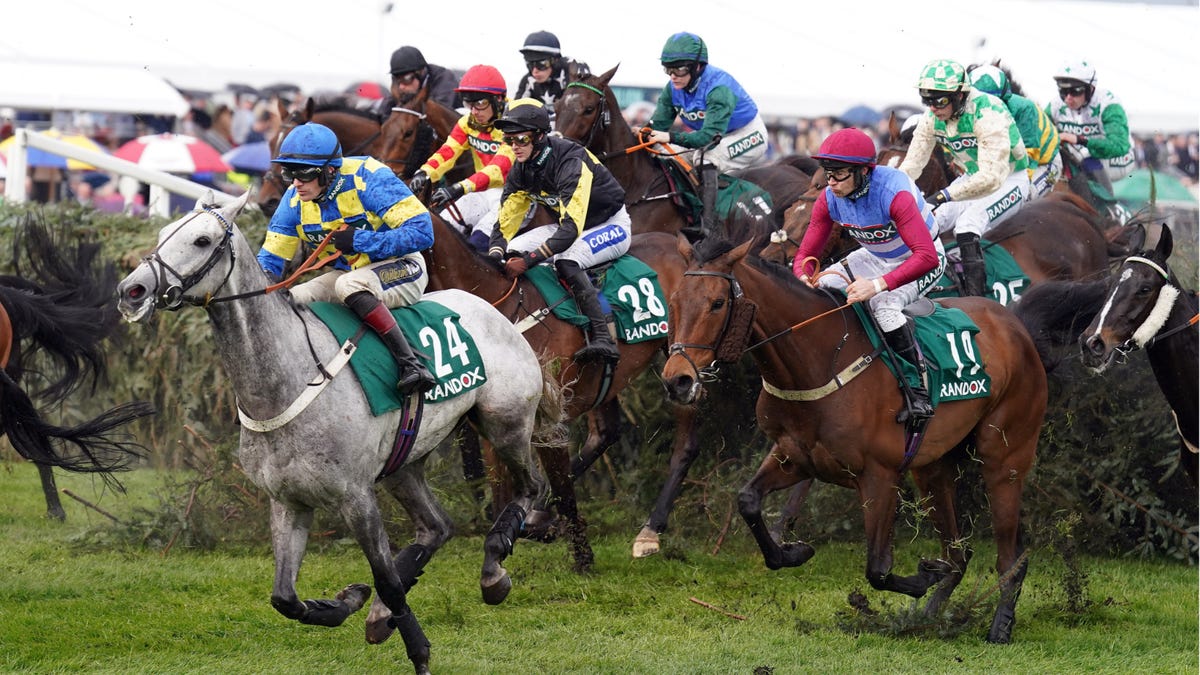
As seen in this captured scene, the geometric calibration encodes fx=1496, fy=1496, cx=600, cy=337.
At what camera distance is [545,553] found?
8711 mm

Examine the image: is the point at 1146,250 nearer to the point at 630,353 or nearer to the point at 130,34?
the point at 630,353

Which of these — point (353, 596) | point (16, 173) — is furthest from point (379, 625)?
point (16, 173)

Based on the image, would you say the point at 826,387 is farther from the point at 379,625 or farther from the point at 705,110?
the point at 705,110

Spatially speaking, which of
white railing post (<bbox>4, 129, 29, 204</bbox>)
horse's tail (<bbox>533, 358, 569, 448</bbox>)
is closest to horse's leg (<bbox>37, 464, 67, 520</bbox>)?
white railing post (<bbox>4, 129, 29, 204</bbox>)

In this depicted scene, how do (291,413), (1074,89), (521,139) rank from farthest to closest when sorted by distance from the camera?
1. (1074,89)
2. (521,139)
3. (291,413)

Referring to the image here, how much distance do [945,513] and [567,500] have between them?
2.05 metres

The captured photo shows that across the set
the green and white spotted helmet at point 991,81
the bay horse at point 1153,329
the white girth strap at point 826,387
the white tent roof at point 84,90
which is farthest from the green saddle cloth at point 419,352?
the white tent roof at point 84,90

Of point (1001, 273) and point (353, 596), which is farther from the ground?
point (1001, 273)

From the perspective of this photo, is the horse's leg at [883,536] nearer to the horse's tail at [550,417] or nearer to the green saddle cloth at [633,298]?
the horse's tail at [550,417]

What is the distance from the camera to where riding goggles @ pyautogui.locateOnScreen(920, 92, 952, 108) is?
345 inches

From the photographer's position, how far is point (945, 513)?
24.3 ft

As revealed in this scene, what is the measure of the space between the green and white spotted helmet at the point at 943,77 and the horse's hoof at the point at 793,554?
3.11 m

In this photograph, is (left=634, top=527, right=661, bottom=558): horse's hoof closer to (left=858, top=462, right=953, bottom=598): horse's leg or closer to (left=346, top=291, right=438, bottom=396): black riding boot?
(left=858, top=462, right=953, bottom=598): horse's leg

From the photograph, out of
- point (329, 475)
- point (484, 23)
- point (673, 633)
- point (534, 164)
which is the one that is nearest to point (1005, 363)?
point (673, 633)
